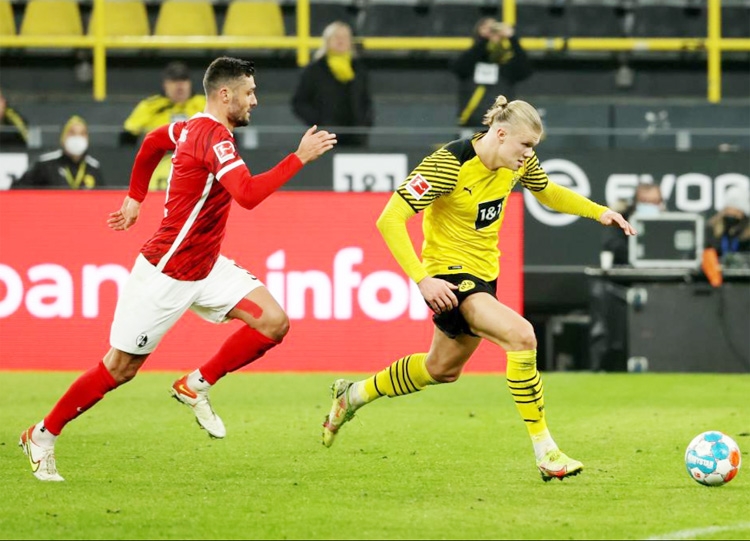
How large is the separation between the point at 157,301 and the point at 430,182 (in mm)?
1481

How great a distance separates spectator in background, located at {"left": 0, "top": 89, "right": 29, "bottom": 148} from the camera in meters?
14.6

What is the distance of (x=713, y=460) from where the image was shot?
6.86 metres

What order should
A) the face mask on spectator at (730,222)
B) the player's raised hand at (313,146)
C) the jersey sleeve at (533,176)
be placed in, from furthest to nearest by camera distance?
the face mask on spectator at (730,222)
the jersey sleeve at (533,176)
the player's raised hand at (313,146)

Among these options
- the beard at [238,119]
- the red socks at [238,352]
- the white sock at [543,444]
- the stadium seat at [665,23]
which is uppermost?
the stadium seat at [665,23]

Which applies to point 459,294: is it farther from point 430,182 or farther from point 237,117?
point 237,117

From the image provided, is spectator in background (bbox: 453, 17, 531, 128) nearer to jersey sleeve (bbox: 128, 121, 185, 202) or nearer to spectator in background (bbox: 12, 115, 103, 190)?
spectator in background (bbox: 12, 115, 103, 190)

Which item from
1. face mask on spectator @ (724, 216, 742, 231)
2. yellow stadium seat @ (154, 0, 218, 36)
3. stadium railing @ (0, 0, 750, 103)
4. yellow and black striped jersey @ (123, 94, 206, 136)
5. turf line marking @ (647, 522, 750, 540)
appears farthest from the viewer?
yellow stadium seat @ (154, 0, 218, 36)

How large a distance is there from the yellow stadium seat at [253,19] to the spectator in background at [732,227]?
6.67 meters

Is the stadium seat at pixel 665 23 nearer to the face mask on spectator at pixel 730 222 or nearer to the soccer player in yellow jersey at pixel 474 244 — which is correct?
the face mask on spectator at pixel 730 222

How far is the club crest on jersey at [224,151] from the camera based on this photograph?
7.00 metres

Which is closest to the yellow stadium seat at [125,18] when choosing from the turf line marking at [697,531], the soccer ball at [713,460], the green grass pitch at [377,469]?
the green grass pitch at [377,469]

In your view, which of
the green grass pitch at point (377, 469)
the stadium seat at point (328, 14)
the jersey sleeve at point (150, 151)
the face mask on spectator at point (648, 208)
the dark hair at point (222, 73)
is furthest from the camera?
the stadium seat at point (328, 14)

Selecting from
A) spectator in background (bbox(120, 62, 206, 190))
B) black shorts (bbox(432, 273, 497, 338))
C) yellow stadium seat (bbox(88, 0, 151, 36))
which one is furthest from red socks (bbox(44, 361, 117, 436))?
yellow stadium seat (bbox(88, 0, 151, 36))

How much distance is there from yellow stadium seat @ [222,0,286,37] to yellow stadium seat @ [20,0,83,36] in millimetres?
1826
